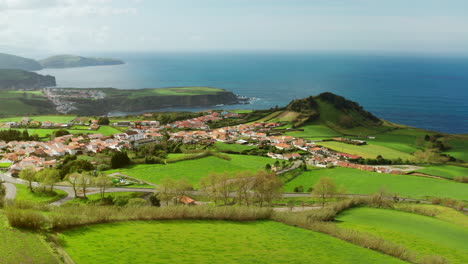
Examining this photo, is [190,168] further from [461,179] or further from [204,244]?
[461,179]

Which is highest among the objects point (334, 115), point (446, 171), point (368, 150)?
point (334, 115)

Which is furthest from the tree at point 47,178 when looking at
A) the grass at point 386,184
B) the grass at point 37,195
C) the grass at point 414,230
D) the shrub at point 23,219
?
the grass at point 414,230

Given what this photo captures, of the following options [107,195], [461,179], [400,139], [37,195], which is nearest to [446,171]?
[461,179]

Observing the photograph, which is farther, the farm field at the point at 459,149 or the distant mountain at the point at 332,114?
the distant mountain at the point at 332,114

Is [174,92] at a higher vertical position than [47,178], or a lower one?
higher

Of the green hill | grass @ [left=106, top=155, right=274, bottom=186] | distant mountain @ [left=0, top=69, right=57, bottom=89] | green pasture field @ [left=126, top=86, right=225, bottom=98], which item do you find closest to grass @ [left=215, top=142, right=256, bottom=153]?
grass @ [left=106, top=155, right=274, bottom=186]

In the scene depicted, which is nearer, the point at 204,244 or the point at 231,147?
the point at 204,244

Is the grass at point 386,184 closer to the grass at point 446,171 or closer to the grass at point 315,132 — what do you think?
the grass at point 446,171
